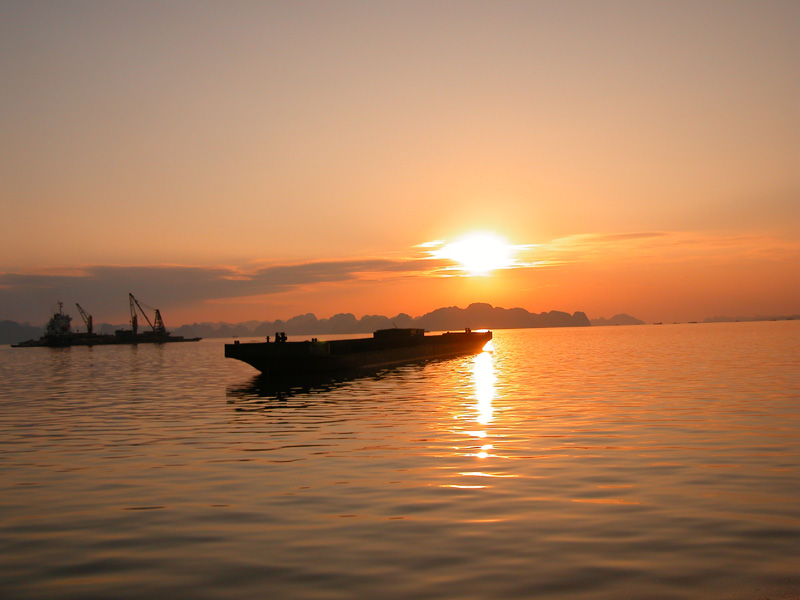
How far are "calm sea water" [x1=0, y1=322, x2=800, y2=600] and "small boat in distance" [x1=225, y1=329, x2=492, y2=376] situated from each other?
2713cm

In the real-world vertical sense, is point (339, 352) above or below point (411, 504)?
above

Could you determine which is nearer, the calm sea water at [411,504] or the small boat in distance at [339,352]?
the calm sea water at [411,504]

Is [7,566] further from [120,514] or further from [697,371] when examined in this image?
[697,371]

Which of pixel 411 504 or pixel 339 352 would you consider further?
pixel 339 352

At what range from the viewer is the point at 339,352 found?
245 ft

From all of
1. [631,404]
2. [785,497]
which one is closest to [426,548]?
[785,497]

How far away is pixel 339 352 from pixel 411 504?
60677 mm

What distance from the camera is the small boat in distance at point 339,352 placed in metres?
59.7

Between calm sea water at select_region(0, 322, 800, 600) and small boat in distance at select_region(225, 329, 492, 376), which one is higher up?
small boat in distance at select_region(225, 329, 492, 376)

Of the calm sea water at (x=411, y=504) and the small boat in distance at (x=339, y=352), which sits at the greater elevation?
the small boat in distance at (x=339, y=352)

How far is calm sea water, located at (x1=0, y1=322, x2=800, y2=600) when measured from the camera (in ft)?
32.4

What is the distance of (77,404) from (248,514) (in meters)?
31.5

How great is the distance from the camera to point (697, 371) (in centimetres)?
5544

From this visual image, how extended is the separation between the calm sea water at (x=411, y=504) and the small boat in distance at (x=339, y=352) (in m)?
27.1
